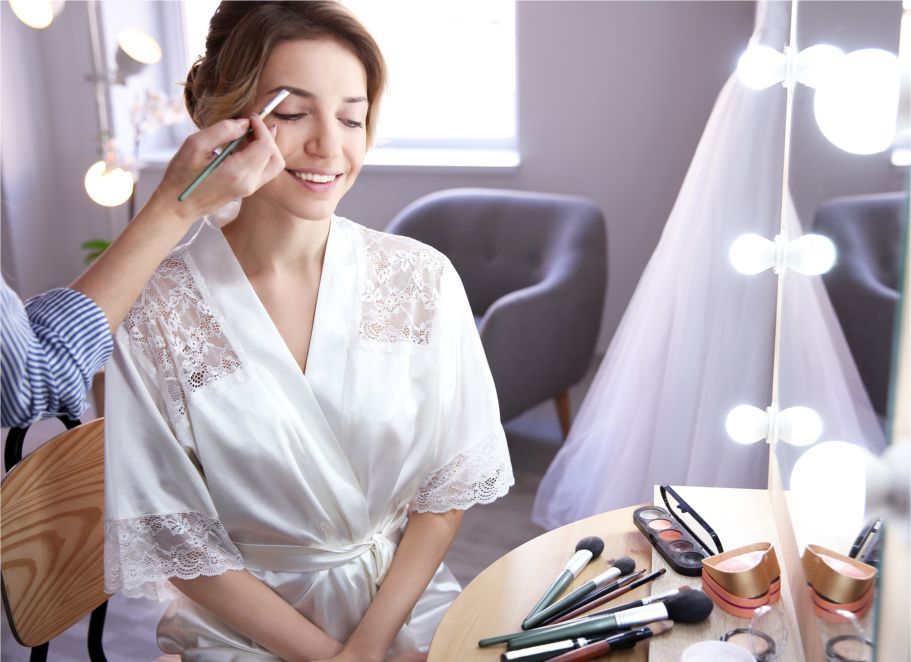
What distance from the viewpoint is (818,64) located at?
0.87 metres

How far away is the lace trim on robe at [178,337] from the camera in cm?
111

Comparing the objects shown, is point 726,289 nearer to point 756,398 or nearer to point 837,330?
point 756,398

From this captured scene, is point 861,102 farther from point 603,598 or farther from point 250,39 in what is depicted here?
point 250,39

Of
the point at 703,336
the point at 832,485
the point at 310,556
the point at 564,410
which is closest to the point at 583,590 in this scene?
the point at 832,485

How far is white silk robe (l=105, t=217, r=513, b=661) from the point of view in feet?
3.57

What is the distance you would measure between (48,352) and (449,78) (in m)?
3.38

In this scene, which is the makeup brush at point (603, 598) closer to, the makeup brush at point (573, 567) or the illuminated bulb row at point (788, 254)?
the makeup brush at point (573, 567)

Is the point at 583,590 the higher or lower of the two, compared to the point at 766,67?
lower

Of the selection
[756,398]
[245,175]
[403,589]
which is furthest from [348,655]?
[756,398]

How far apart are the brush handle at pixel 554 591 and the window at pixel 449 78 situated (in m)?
2.93

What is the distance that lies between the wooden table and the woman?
17 cm

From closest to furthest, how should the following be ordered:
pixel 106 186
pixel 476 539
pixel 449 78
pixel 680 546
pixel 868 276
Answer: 1. pixel 868 276
2. pixel 680 546
3. pixel 476 539
4. pixel 106 186
5. pixel 449 78

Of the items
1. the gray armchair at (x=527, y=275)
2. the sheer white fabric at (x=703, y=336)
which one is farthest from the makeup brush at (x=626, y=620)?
the gray armchair at (x=527, y=275)

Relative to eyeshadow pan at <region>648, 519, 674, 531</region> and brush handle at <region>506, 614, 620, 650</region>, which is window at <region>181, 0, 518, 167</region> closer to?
eyeshadow pan at <region>648, 519, 674, 531</region>
